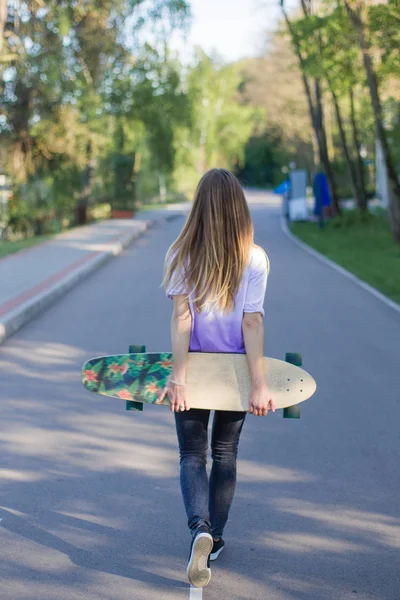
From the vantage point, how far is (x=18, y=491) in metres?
5.41

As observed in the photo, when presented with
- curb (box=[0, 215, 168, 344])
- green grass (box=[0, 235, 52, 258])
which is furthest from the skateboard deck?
green grass (box=[0, 235, 52, 258])

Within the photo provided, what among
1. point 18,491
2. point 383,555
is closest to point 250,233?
point 383,555

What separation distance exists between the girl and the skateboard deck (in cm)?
5

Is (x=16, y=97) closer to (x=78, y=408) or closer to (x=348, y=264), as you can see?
(x=348, y=264)

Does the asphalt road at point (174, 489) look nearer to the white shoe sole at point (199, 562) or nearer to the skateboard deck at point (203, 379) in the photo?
the white shoe sole at point (199, 562)

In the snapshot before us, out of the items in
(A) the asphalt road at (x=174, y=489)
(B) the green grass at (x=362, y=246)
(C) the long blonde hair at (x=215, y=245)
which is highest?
(C) the long blonde hair at (x=215, y=245)

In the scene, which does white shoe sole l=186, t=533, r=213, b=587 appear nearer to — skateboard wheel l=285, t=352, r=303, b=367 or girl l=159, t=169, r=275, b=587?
girl l=159, t=169, r=275, b=587

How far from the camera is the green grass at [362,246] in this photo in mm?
17125

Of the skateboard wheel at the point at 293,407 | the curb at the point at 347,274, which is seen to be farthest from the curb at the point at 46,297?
the skateboard wheel at the point at 293,407

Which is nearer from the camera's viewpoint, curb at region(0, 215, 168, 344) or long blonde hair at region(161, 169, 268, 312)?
long blonde hair at region(161, 169, 268, 312)

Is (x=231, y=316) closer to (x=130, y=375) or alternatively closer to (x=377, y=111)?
(x=130, y=375)

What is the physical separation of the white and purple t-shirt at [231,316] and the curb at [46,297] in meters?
7.16

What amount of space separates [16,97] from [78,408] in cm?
2660

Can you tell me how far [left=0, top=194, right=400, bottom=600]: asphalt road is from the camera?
163 inches
